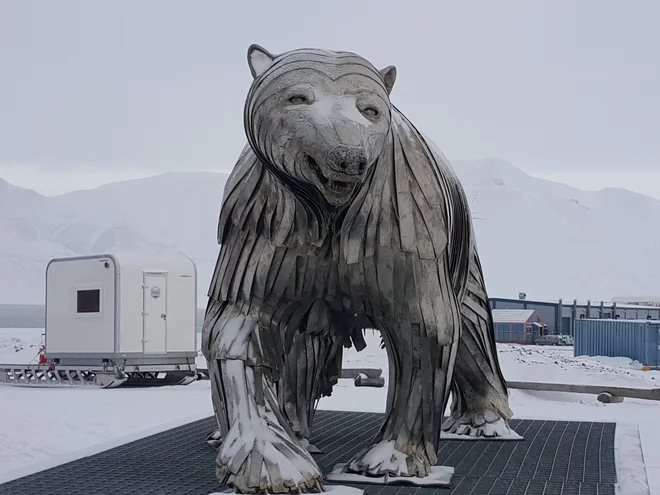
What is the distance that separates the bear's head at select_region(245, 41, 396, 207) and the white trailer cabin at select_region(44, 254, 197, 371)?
9.50 meters

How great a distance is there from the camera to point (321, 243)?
11.1 ft

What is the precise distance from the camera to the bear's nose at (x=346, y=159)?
282 cm

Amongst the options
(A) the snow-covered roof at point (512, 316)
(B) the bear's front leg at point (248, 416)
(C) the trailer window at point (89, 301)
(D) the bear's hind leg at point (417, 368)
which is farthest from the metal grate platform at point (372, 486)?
(A) the snow-covered roof at point (512, 316)

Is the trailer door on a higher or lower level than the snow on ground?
higher

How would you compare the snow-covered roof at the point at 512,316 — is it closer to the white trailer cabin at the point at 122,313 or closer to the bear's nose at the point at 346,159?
the white trailer cabin at the point at 122,313

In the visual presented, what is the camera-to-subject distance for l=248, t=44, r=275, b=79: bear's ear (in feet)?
10.3

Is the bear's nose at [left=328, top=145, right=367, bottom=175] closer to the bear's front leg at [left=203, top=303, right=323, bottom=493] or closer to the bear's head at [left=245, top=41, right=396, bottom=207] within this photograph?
the bear's head at [left=245, top=41, right=396, bottom=207]

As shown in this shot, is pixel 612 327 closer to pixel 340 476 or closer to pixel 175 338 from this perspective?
pixel 175 338

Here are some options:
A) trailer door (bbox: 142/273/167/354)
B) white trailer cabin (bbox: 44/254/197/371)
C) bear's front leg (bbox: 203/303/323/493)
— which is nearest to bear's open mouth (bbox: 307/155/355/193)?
bear's front leg (bbox: 203/303/323/493)

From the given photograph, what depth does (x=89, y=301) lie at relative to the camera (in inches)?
499

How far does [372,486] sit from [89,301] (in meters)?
9.68

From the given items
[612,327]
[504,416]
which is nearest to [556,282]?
[612,327]

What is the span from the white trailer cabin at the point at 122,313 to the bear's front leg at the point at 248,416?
8802mm

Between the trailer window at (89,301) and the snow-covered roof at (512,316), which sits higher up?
the trailer window at (89,301)
